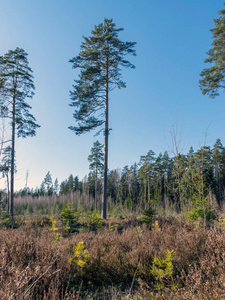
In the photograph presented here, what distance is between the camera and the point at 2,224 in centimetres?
994

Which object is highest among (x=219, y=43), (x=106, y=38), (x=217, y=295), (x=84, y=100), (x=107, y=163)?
(x=106, y=38)

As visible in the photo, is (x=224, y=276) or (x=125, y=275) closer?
(x=224, y=276)

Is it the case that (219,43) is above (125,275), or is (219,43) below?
above

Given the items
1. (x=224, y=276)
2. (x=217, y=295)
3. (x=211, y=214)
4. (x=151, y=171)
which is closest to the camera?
(x=217, y=295)

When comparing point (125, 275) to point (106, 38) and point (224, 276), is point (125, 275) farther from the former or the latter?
point (106, 38)

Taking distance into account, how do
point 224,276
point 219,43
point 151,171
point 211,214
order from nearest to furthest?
1. point 224,276
2. point 211,214
3. point 219,43
4. point 151,171

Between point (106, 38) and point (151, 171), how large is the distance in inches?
958

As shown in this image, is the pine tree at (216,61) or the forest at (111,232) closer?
the forest at (111,232)

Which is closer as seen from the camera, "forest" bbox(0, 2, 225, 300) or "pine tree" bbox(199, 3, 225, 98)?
"forest" bbox(0, 2, 225, 300)

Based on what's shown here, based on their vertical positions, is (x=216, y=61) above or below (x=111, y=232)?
above

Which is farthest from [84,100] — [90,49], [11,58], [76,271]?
[76,271]

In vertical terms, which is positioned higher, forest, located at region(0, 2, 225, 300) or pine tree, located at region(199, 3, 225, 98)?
pine tree, located at region(199, 3, 225, 98)

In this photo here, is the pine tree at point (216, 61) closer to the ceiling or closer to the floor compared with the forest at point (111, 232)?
closer to the ceiling

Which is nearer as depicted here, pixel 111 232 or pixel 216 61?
pixel 111 232
